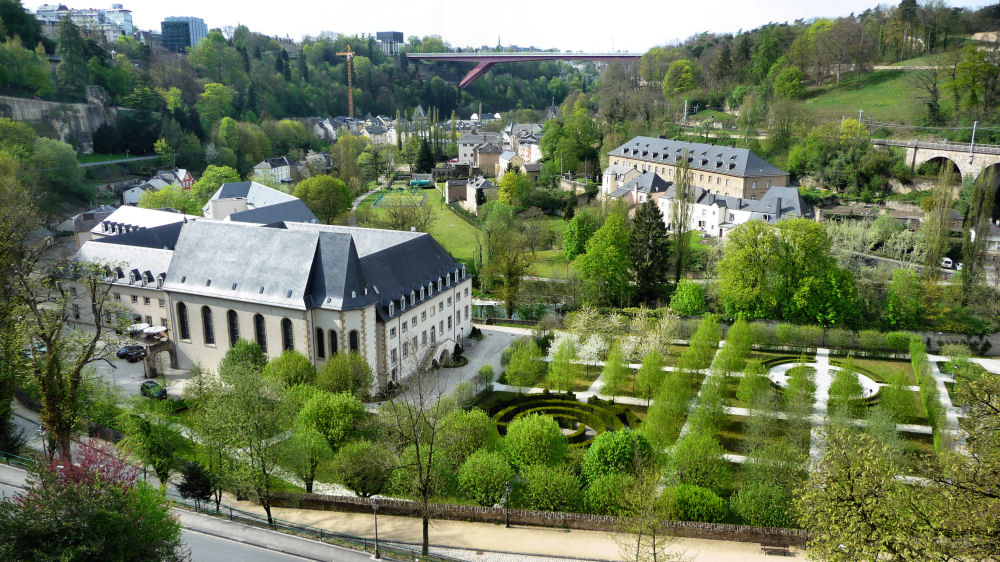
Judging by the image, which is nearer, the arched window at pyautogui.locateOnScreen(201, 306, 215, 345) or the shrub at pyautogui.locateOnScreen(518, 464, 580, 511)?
the shrub at pyautogui.locateOnScreen(518, 464, 580, 511)

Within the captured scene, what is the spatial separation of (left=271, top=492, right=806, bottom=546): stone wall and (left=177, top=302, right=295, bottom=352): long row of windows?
12.3m

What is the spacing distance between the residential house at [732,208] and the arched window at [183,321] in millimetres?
40911

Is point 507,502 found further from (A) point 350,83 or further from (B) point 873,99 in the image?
(A) point 350,83

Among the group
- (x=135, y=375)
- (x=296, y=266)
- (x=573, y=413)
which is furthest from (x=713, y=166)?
(x=135, y=375)

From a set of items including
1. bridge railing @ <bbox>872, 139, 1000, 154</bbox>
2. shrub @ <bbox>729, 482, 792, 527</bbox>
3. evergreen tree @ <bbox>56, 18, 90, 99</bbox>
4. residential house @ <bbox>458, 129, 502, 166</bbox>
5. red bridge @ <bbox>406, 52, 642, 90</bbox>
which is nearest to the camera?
shrub @ <bbox>729, 482, 792, 527</bbox>

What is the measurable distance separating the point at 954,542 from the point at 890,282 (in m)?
40.5

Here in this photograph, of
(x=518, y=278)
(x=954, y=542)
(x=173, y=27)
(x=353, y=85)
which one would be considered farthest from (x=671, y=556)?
(x=173, y=27)

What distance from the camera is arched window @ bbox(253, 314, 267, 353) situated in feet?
127

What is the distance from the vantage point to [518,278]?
5206 centimetres

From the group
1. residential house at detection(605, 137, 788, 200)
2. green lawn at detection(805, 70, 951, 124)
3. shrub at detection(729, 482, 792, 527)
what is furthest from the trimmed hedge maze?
green lawn at detection(805, 70, 951, 124)

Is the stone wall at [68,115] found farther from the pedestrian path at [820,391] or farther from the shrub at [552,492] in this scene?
the pedestrian path at [820,391]

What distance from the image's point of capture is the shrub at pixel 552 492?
26.0 metres

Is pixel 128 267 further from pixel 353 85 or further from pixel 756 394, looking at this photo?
pixel 353 85

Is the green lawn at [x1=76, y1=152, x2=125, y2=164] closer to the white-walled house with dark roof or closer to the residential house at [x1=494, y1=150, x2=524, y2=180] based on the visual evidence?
the residential house at [x1=494, y1=150, x2=524, y2=180]
